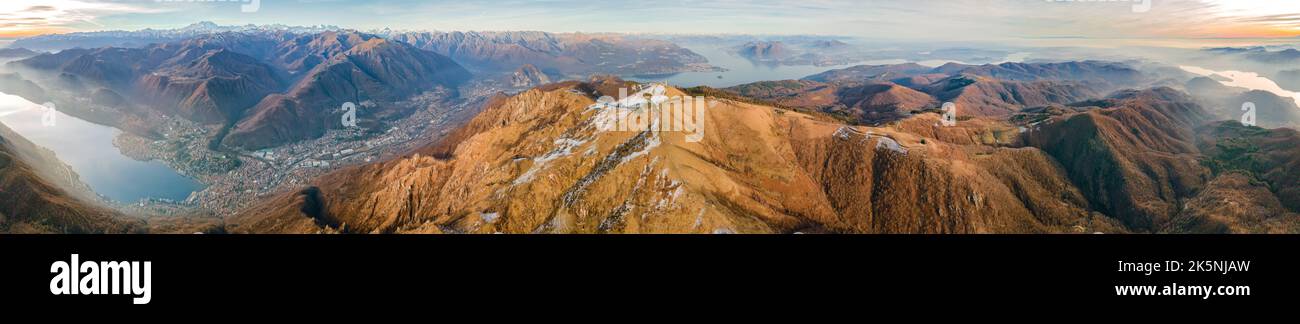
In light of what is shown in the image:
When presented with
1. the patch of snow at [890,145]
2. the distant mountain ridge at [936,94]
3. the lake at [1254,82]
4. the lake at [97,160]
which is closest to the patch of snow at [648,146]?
the patch of snow at [890,145]

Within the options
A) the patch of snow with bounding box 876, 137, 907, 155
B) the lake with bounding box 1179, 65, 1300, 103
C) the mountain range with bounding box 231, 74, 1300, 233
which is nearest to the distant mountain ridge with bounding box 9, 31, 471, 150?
the mountain range with bounding box 231, 74, 1300, 233

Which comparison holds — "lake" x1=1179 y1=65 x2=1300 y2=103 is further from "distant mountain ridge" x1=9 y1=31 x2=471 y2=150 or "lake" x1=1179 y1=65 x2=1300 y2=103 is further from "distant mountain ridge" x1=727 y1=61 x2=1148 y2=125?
"distant mountain ridge" x1=9 y1=31 x2=471 y2=150

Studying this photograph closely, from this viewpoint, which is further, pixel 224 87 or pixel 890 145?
pixel 224 87

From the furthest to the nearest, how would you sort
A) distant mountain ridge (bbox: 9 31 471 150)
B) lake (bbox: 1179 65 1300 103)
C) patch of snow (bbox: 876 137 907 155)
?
distant mountain ridge (bbox: 9 31 471 150), lake (bbox: 1179 65 1300 103), patch of snow (bbox: 876 137 907 155)

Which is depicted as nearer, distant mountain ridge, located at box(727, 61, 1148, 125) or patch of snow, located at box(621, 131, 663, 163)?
patch of snow, located at box(621, 131, 663, 163)

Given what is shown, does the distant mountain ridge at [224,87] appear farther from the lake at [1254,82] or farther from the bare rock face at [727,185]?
the lake at [1254,82]

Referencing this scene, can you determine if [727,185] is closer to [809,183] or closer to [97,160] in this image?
[809,183]

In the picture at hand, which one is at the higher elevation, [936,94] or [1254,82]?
[936,94]

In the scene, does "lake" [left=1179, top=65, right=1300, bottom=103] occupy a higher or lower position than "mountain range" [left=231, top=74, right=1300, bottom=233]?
higher

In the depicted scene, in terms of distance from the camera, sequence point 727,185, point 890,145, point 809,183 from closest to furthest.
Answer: point 727,185, point 809,183, point 890,145

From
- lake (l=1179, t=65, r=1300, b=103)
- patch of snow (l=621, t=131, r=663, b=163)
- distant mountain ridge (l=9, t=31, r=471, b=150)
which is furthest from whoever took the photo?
distant mountain ridge (l=9, t=31, r=471, b=150)

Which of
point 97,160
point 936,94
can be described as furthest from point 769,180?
point 936,94
